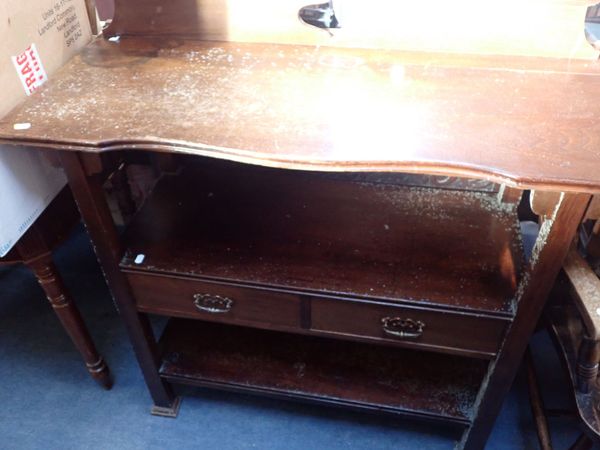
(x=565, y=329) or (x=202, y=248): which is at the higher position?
(x=202, y=248)

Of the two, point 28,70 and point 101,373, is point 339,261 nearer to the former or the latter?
point 28,70

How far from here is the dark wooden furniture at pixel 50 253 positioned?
1176 millimetres

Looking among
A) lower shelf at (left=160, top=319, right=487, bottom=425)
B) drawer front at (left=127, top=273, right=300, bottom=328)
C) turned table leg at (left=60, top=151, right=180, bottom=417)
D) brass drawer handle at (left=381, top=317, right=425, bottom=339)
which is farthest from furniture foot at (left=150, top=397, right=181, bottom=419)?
brass drawer handle at (left=381, top=317, right=425, bottom=339)

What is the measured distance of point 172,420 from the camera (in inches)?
57.3

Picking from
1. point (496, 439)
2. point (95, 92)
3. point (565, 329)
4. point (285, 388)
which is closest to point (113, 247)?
point (95, 92)

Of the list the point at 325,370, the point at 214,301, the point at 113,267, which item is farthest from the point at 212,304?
the point at 325,370

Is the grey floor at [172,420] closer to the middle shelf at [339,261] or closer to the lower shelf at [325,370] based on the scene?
the lower shelf at [325,370]

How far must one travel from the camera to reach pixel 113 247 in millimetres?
1084

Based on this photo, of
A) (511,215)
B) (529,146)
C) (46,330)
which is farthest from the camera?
(46,330)

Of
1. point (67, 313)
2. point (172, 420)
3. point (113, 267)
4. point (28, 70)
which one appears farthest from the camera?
point (172, 420)

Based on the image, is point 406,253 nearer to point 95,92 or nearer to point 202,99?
point 202,99

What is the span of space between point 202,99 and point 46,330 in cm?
110

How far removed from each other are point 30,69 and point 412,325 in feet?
2.84

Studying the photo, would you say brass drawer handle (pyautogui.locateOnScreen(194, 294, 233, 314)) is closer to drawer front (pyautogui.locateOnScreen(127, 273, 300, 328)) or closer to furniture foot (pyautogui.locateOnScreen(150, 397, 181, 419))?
drawer front (pyautogui.locateOnScreen(127, 273, 300, 328))
